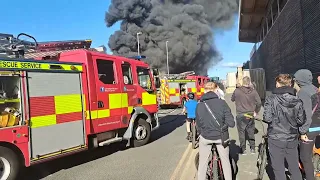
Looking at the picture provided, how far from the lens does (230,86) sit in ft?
174

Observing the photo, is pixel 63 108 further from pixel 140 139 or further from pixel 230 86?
pixel 230 86

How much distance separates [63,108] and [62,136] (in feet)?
1.78

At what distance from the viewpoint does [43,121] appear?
5.90 meters

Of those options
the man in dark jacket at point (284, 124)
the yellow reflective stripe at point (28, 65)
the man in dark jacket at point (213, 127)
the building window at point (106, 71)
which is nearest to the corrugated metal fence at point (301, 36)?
the man in dark jacket at point (284, 124)

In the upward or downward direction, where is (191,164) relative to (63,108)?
downward

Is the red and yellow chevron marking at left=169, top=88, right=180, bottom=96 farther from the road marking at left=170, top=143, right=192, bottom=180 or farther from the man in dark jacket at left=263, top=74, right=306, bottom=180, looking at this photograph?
the man in dark jacket at left=263, top=74, right=306, bottom=180

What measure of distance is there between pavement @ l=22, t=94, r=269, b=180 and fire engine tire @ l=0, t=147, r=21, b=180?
66 cm

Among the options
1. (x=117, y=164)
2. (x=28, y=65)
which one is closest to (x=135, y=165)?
(x=117, y=164)

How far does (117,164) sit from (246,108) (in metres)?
2.92

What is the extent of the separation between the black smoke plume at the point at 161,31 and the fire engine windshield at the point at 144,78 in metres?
47.7

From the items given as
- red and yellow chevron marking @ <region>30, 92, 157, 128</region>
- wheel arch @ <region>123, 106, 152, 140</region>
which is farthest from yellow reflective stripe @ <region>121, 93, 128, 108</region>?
wheel arch @ <region>123, 106, 152, 140</region>

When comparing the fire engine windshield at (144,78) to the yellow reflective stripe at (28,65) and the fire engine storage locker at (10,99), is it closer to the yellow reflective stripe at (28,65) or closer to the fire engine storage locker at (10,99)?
the yellow reflective stripe at (28,65)

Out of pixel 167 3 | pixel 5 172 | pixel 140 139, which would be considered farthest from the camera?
pixel 167 3

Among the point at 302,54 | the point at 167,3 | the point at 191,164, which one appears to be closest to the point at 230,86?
the point at 167,3
